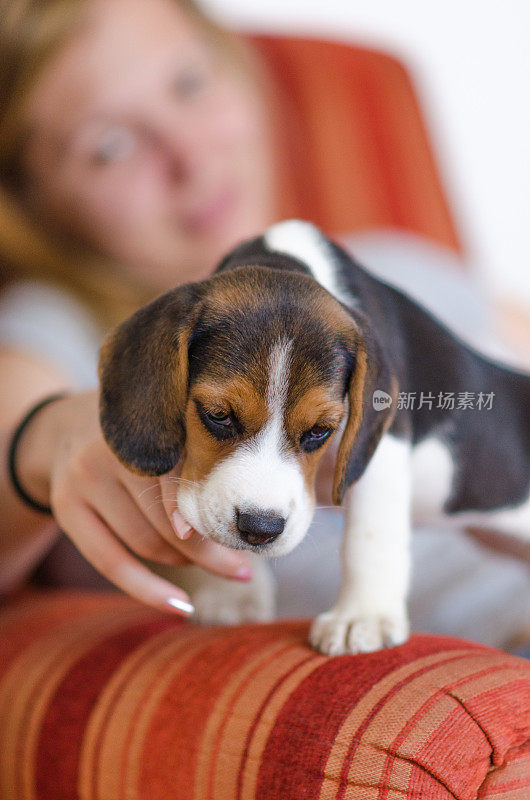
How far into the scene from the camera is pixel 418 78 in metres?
4.09

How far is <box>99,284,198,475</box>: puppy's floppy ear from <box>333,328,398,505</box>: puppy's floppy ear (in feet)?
0.85

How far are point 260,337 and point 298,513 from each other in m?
0.28

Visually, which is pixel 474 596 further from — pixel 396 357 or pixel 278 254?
pixel 278 254

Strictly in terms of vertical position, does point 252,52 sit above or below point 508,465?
above

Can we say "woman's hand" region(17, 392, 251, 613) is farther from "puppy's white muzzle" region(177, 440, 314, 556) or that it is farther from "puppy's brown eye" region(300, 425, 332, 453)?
"puppy's brown eye" region(300, 425, 332, 453)

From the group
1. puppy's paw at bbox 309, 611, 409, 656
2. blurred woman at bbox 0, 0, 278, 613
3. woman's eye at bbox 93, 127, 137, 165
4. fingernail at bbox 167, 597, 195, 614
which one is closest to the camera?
puppy's paw at bbox 309, 611, 409, 656

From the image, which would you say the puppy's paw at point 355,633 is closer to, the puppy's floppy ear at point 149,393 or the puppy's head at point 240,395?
the puppy's head at point 240,395

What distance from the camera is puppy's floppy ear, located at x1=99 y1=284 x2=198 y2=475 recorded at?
1.14 meters

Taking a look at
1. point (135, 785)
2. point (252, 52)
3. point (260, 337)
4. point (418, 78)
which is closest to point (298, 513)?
point (260, 337)

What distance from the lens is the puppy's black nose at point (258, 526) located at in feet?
3.65

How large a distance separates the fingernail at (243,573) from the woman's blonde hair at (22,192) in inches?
54.3

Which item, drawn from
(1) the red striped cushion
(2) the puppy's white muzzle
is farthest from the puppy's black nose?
(1) the red striped cushion

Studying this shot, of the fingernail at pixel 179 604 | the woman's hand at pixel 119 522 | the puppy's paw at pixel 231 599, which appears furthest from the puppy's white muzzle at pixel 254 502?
the puppy's paw at pixel 231 599

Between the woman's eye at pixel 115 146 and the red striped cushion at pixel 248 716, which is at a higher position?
the woman's eye at pixel 115 146
